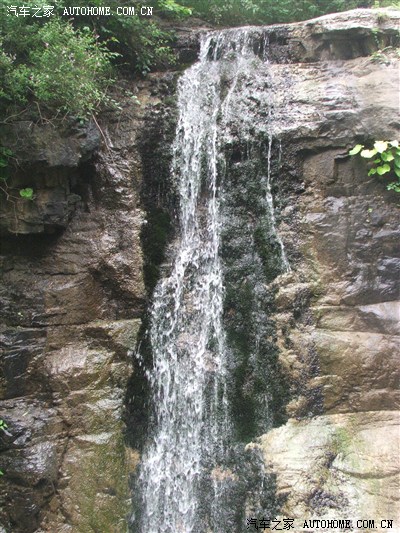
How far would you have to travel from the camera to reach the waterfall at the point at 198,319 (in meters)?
4.50

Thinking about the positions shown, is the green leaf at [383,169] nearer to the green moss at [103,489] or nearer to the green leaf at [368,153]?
the green leaf at [368,153]

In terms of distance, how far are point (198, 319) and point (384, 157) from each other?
2.93m

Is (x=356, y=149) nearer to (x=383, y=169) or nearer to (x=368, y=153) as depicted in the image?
(x=368, y=153)

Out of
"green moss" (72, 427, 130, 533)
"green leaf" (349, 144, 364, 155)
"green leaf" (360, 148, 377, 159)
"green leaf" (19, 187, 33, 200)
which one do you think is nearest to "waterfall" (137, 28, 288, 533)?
"green moss" (72, 427, 130, 533)

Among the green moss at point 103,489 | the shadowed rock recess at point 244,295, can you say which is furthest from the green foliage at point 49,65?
the green moss at point 103,489

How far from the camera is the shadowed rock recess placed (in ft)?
14.0

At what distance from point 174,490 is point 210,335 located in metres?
1.71

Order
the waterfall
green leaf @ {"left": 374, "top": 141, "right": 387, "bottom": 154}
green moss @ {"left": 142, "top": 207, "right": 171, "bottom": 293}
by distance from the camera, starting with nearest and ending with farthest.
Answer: the waterfall < green leaf @ {"left": 374, "top": 141, "right": 387, "bottom": 154} < green moss @ {"left": 142, "top": 207, "right": 171, "bottom": 293}

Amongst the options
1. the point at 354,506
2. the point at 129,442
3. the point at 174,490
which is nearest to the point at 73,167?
the point at 129,442

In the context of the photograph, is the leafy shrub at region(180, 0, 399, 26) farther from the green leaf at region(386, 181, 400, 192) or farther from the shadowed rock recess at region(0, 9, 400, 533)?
the green leaf at region(386, 181, 400, 192)

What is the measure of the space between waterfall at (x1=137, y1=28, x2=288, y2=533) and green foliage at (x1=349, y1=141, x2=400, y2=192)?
122cm

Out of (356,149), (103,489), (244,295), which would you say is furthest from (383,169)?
(103,489)

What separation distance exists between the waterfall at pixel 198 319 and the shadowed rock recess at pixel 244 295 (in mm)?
121

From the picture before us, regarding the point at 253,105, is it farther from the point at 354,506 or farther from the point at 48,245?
the point at 354,506
